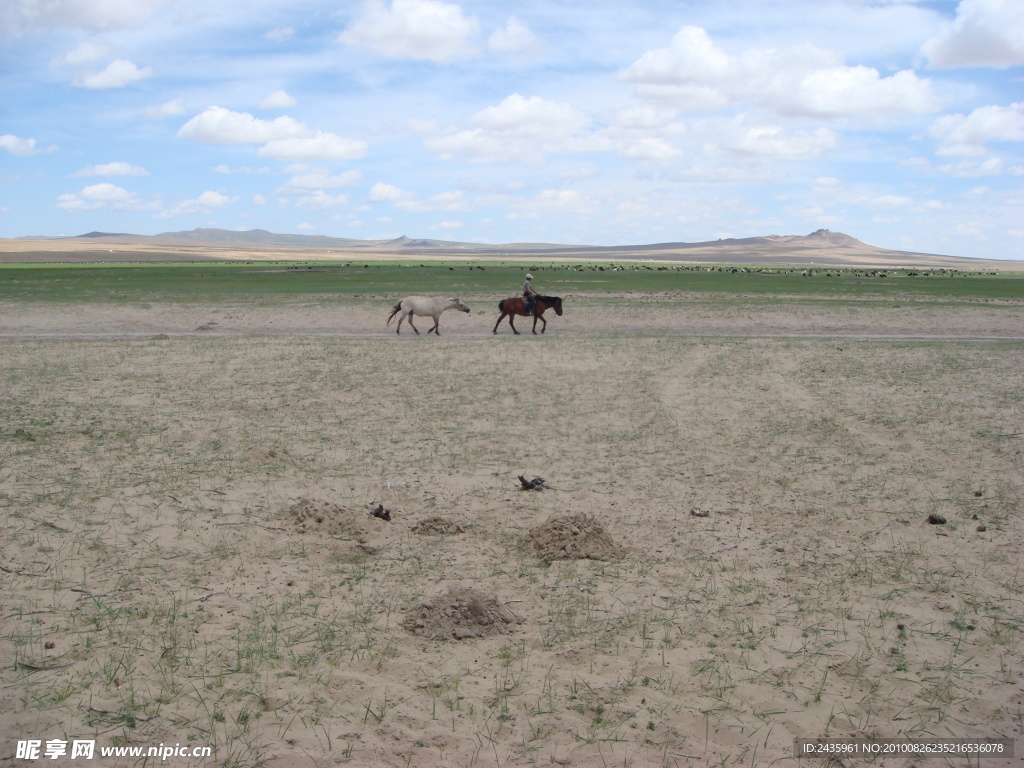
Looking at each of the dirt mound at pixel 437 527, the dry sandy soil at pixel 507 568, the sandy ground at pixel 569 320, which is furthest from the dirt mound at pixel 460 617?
the sandy ground at pixel 569 320

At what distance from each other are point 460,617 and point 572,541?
5.16 feet

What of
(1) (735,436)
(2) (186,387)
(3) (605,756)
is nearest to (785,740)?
(3) (605,756)

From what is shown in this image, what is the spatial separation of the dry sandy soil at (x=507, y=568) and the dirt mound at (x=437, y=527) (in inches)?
1.2

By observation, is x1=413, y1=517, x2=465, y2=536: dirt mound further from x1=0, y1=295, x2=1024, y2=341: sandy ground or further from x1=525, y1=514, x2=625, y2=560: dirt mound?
x1=0, y1=295, x2=1024, y2=341: sandy ground

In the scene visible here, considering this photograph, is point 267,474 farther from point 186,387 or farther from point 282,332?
point 282,332

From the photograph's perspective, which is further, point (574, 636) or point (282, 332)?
point (282, 332)

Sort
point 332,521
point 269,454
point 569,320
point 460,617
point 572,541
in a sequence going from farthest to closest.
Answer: point 569,320
point 269,454
point 332,521
point 572,541
point 460,617

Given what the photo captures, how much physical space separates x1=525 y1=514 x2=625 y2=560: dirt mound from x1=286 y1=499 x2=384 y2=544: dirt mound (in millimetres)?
1395

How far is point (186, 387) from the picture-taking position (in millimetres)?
13328

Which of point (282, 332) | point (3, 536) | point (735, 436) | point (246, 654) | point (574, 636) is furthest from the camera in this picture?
point (282, 332)

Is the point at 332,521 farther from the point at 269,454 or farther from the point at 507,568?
the point at 269,454

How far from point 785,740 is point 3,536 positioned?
19.7ft

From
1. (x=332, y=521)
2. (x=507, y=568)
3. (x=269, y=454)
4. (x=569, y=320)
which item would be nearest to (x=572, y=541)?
(x=507, y=568)

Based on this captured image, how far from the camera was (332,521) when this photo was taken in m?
7.21
